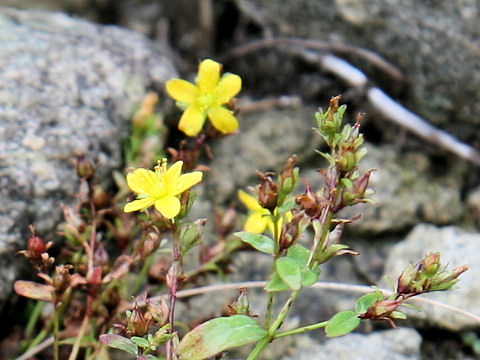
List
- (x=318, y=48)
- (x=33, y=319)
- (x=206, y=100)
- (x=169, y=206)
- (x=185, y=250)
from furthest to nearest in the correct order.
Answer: (x=318, y=48) → (x=33, y=319) → (x=206, y=100) → (x=185, y=250) → (x=169, y=206)

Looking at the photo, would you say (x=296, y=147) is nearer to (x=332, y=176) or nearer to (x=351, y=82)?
(x=351, y=82)

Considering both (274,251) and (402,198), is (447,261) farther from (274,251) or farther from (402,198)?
(274,251)

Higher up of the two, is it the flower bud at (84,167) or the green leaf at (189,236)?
the green leaf at (189,236)

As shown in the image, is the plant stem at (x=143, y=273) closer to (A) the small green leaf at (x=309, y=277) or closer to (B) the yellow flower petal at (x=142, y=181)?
(B) the yellow flower petal at (x=142, y=181)

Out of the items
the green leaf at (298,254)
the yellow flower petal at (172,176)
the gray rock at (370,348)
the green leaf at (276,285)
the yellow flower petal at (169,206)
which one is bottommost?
the gray rock at (370,348)

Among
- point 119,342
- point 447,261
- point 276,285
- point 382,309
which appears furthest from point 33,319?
point 447,261

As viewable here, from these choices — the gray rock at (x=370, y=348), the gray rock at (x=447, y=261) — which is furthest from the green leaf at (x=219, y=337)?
the gray rock at (x=447, y=261)

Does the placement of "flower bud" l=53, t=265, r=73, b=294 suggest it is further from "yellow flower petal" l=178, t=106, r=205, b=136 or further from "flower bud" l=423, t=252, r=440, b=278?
"flower bud" l=423, t=252, r=440, b=278
